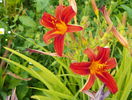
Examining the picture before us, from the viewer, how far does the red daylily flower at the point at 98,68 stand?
1358 millimetres

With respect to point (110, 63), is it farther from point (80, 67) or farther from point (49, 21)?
point (49, 21)

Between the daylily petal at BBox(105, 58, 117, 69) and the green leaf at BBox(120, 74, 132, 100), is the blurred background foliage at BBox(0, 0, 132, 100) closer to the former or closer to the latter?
the green leaf at BBox(120, 74, 132, 100)

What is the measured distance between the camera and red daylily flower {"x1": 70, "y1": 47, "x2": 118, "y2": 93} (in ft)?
4.46

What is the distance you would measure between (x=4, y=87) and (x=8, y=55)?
241 mm

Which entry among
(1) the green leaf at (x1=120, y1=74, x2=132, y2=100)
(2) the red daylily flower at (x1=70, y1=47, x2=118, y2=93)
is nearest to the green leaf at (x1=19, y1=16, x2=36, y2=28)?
(1) the green leaf at (x1=120, y1=74, x2=132, y2=100)

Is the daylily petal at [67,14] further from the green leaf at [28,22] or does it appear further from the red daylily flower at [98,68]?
the green leaf at [28,22]

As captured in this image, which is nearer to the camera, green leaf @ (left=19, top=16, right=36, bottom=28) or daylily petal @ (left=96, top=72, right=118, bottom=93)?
daylily petal @ (left=96, top=72, right=118, bottom=93)

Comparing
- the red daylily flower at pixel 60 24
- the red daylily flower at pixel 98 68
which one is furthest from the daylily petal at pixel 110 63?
the red daylily flower at pixel 60 24

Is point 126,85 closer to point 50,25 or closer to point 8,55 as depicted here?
point 50,25

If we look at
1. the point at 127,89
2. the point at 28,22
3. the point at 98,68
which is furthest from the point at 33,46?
the point at 98,68

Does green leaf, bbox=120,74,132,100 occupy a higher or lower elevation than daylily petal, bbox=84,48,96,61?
lower

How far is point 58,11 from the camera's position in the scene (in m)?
1.45

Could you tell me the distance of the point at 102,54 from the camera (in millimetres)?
1370

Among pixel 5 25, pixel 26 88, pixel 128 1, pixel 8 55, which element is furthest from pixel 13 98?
pixel 128 1
